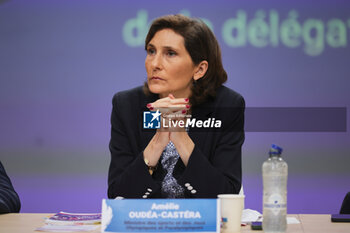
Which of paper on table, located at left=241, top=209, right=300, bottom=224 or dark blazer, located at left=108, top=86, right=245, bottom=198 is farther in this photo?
dark blazer, located at left=108, top=86, right=245, bottom=198

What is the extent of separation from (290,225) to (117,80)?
7.71ft

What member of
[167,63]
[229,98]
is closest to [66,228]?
[167,63]

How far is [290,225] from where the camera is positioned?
5.69 feet

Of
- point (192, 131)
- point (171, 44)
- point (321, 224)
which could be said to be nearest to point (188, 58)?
point (171, 44)

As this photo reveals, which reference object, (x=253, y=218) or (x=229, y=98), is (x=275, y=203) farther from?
(x=229, y=98)

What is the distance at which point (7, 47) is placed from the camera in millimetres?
3998

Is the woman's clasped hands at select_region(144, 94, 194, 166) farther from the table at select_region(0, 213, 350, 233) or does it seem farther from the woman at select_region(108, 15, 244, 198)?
the table at select_region(0, 213, 350, 233)

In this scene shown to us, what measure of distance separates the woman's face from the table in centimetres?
71

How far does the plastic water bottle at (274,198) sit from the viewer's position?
149 cm

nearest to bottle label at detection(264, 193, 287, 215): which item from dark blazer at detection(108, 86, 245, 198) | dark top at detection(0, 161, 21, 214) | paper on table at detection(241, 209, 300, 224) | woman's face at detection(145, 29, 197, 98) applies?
paper on table at detection(241, 209, 300, 224)

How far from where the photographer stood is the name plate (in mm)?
1488

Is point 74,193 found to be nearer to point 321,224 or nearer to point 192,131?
point 192,131

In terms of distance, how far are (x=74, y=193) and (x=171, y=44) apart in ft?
6.52

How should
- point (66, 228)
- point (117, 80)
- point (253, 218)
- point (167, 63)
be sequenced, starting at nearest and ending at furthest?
point (66, 228), point (253, 218), point (167, 63), point (117, 80)
